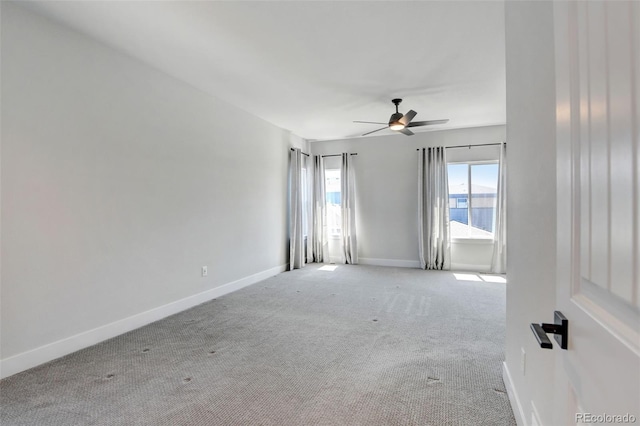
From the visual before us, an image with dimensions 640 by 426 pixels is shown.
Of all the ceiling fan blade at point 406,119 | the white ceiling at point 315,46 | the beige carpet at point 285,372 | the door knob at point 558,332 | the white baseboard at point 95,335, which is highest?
the white ceiling at point 315,46

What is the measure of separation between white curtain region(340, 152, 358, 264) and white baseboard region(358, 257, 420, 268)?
0.65 ft

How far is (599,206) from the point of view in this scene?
562 millimetres

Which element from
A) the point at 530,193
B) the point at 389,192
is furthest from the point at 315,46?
the point at 389,192

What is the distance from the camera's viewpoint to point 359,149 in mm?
6965

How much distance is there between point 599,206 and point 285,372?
2.31 meters

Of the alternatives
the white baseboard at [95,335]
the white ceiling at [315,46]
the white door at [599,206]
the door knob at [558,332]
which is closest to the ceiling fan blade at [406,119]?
the white ceiling at [315,46]

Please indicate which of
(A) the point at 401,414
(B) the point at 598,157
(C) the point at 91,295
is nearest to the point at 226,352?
(C) the point at 91,295

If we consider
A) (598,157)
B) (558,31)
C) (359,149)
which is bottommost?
(598,157)

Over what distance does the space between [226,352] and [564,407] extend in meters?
2.52

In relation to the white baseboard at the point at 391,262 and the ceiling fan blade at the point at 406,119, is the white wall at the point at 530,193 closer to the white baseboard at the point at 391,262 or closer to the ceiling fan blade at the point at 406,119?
the ceiling fan blade at the point at 406,119

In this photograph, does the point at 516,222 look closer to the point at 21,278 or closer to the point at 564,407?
the point at 564,407

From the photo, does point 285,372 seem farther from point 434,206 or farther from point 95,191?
point 434,206

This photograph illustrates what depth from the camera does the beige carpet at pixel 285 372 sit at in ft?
6.22

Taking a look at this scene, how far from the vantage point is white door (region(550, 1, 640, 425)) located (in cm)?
46
